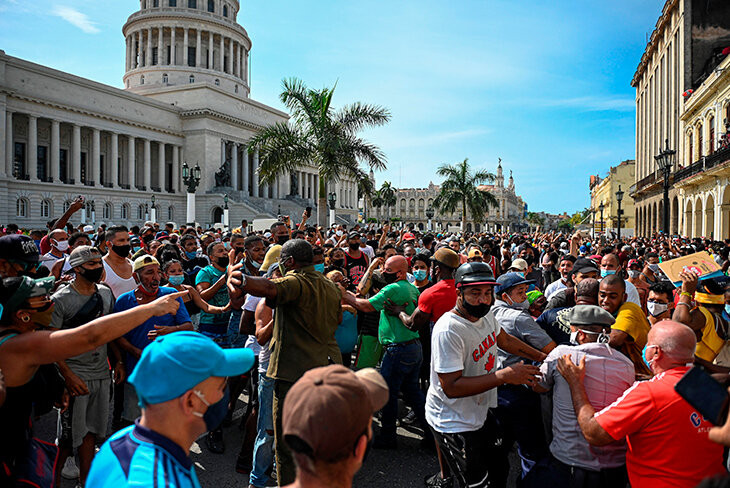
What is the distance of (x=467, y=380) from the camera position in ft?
10.5

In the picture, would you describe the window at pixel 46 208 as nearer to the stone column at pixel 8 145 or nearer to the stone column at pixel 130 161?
the stone column at pixel 8 145

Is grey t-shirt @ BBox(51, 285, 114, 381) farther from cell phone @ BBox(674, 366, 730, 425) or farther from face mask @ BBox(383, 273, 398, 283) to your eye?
cell phone @ BBox(674, 366, 730, 425)

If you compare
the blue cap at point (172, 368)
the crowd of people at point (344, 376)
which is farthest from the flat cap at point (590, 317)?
the blue cap at point (172, 368)

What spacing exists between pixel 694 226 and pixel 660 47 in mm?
20463

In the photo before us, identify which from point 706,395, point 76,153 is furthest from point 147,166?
point 706,395

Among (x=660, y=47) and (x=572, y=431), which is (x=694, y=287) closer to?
(x=572, y=431)

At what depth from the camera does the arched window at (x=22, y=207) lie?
39.9 metres

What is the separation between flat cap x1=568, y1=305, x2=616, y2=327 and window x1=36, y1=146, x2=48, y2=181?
2038 inches

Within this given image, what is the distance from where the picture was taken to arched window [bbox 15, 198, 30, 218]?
39.9 metres

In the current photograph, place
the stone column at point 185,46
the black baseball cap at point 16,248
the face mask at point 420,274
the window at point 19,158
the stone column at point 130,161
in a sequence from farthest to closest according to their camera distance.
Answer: the stone column at point 185,46 < the stone column at point 130,161 < the window at point 19,158 < the face mask at point 420,274 < the black baseball cap at point 16,248

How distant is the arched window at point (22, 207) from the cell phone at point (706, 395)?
160 feet

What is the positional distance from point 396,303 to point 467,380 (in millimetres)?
1917

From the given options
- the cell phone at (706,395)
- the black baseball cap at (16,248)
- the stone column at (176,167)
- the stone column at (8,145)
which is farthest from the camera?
the stone column at (176,167)

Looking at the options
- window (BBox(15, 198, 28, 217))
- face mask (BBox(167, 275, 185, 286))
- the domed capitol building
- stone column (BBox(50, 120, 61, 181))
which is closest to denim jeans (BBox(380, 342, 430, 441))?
face mask (BBox(167, 275, 185, 286))
